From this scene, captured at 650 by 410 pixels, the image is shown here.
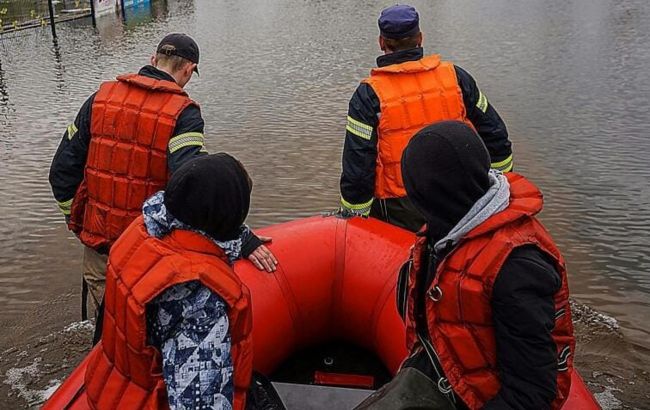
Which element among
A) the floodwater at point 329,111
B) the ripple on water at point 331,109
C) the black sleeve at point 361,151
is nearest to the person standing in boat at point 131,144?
the black sleeve at point 361,151

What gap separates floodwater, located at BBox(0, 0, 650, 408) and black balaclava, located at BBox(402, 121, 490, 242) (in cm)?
237

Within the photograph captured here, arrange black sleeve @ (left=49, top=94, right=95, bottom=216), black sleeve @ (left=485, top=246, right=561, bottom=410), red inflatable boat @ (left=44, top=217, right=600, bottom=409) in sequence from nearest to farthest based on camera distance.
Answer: black sleeve @ (left=485, top=246, right=561, bottom=410)
red inflatable boat @ (left=44, top=217, right=600, bottom=409)
black sleeve @ (left=49, top=94, right=95, bottom=216)

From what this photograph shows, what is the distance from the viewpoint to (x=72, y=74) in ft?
32.3

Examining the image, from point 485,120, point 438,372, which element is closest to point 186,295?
point 438,372

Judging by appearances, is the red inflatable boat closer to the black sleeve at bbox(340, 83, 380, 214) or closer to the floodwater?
the black sleeve at bbox(340, 83, 380, 214)

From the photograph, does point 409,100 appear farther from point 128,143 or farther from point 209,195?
point 209,195

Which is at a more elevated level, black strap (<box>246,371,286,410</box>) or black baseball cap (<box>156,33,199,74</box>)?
black baseball cap (<box>156,33,199,74</box>)

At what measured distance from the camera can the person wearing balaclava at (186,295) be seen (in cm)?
151

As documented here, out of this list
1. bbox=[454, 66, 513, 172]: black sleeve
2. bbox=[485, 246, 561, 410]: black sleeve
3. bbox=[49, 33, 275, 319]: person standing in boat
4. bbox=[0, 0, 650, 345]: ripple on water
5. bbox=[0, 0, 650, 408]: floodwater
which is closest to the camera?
bbox=[485, 246, 561, 410]: black sleeve

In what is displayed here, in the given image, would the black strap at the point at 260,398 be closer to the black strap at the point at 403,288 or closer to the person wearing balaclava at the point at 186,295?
the person wearing balaclava at the point at 186,295

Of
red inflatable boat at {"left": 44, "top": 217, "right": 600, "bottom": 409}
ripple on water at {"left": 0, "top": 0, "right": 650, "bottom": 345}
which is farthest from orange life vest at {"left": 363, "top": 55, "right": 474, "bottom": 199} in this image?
ripple on water at {"left": 0, "top": 0, "right": 650, "bottom": 345}

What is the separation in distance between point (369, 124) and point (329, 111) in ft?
16.6

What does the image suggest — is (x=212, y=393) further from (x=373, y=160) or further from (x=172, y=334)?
(x=373, y=160)

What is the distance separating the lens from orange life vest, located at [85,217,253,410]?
1.51 m
